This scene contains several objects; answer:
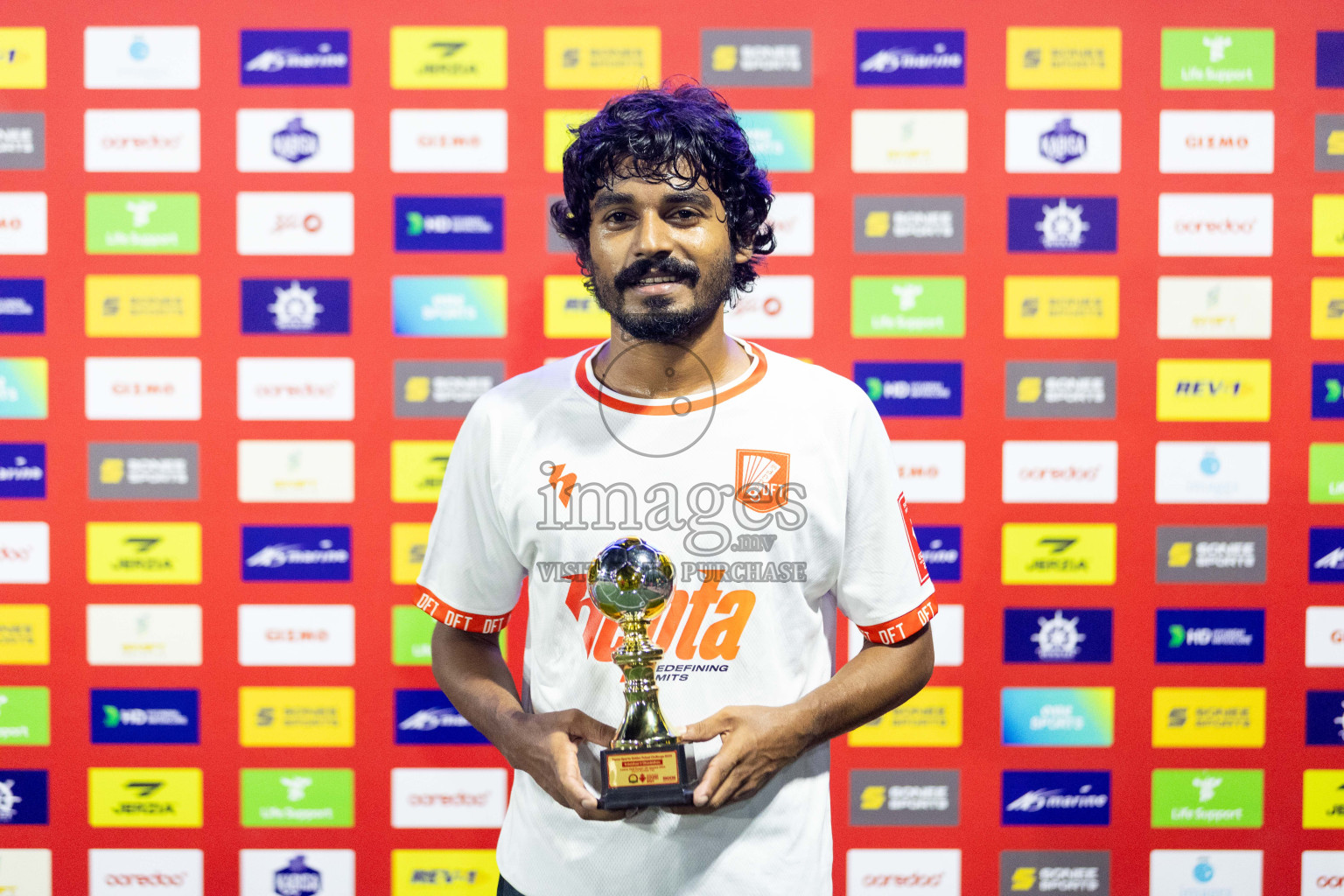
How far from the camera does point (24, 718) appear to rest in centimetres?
190

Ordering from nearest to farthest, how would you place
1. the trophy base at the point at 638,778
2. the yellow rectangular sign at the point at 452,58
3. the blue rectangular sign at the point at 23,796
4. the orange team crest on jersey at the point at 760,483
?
the trophy base at the point at 638,778 → the orange team crest on jersey at the point at 760,483 → the yellow rectangular sign at the point at 452,58 → the blue rectangular sign at the point at 23,796

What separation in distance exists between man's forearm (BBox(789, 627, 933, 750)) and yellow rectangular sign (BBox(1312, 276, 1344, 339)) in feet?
4.38

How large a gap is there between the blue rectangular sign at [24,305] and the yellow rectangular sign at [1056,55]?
2.18 meters

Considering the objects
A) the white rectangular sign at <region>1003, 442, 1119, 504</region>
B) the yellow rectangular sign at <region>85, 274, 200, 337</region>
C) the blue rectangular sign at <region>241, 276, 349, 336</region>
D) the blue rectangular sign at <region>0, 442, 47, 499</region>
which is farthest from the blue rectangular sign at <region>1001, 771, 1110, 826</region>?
the blue rectangular sign at <region>0, 442, 47, 499</region>

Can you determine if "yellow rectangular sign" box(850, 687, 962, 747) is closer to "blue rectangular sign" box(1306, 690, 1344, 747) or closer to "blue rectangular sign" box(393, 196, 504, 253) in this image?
"blue rectangular sign" box(1306, 690, 1344, 747)

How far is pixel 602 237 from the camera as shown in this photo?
1.14 m

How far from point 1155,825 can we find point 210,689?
2156 millimetres

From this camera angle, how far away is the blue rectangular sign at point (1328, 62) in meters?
1.82

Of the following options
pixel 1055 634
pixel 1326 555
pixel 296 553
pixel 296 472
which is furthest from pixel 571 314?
pixel 1326 555

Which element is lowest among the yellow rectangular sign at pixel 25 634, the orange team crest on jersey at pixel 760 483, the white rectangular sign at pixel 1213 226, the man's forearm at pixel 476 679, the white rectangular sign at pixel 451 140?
the yellow rectangular sign at pixel 25 634

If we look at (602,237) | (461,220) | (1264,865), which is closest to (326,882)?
(461,220)

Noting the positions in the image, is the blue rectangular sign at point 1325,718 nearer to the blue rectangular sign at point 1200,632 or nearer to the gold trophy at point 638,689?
the blue rectangular sign at point 1200,632

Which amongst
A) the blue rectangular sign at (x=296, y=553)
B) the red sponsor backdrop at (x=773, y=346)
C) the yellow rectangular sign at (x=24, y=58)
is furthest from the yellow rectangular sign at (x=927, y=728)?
the yellow rectangular sign at (x=24, y=58)

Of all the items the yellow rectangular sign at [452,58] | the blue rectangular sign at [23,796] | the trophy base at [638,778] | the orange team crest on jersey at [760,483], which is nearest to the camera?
the trophy base at [638,778]
